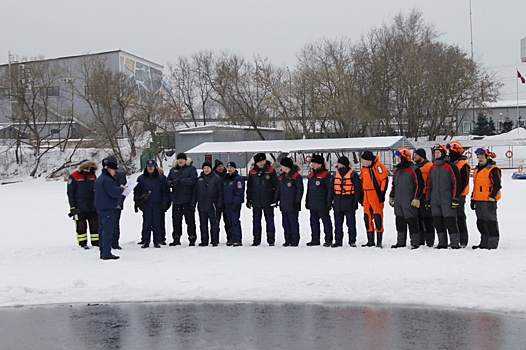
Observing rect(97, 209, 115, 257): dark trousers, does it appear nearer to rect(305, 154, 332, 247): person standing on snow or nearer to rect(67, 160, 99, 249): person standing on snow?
rect(67, 160, 99, 249): person standing on snow

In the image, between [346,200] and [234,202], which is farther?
[234,202]

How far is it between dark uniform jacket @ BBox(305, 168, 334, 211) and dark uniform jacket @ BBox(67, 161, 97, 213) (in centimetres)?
458

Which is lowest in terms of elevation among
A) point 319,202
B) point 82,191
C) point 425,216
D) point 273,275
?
point 273,275

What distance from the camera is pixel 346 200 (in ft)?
44.7

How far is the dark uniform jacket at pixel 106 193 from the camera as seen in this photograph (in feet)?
42.2

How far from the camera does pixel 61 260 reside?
1268 centimetres

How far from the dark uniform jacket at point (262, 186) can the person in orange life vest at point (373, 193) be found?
2.00m

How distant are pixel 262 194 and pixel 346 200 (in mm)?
1902

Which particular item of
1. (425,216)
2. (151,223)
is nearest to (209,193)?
Answer: (151,223)

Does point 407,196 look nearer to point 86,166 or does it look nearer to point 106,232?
point 106,232

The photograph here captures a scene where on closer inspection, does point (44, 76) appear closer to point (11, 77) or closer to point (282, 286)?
point (11, 77)

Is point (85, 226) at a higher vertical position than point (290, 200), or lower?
lower

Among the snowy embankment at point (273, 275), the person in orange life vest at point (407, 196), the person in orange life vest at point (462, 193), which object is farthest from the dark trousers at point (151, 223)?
the person in orange life vest at point (462, 193)

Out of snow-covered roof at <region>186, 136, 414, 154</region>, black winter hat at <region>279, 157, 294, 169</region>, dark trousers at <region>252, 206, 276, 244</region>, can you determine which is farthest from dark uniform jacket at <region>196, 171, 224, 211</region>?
snow-covered roof at <region>186, 136, 414, 154</region>
